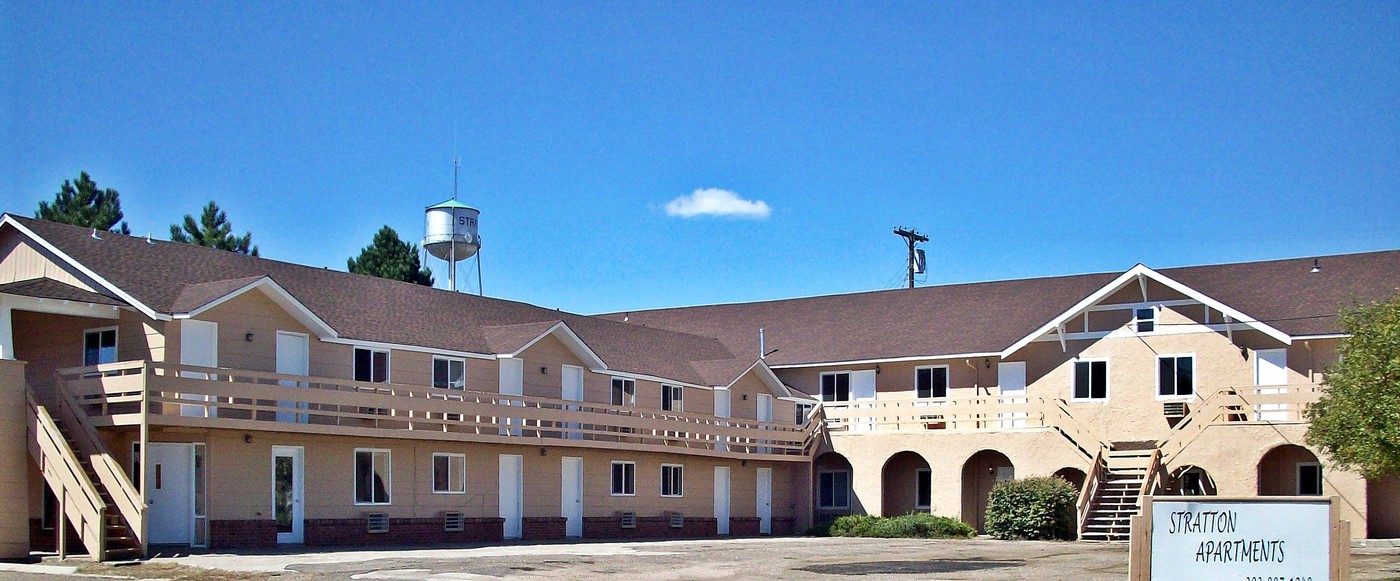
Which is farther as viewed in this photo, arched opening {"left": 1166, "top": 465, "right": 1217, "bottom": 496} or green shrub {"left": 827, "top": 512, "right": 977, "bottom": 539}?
green shrub {"left": 827, "top": 512, "right": 977, "bottom": 539}

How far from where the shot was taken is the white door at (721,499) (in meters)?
45.4

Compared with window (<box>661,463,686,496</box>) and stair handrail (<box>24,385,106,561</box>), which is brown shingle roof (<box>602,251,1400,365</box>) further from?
stair handrail (<box>24,385,106,561</box>)

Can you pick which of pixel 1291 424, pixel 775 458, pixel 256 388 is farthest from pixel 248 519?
pixel 1291 424

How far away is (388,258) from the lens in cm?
6725

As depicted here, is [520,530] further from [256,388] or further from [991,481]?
[991,481]

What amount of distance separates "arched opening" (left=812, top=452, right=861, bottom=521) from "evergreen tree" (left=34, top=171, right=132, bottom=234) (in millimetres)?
35595

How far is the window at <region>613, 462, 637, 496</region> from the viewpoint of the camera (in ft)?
137

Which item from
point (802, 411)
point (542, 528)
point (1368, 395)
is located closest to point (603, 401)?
point (542, 528)

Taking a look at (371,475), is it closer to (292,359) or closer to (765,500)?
(292,359)

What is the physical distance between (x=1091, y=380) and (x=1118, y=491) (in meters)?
5.60

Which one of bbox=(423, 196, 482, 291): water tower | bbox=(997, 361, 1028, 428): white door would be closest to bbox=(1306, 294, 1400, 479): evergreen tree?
bbox=(997, 361, 1028, 428): white door

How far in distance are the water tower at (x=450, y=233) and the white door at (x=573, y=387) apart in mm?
12932

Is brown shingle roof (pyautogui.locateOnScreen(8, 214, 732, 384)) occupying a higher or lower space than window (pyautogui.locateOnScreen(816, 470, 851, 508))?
higher

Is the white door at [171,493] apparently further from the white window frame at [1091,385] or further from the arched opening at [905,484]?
the white window frame at [1091,385]
